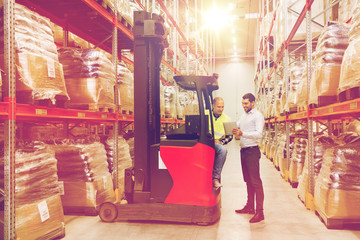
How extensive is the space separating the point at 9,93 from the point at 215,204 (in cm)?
272

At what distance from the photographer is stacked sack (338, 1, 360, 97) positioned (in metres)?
3.06

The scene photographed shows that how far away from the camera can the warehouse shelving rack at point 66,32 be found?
284 cm

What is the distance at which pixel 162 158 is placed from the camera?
408 centimetres

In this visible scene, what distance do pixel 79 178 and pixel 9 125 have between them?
180 centimetres

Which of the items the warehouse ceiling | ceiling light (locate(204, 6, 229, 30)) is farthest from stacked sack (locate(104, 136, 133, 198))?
ceiling light (locate(204, 6, 229, 30))

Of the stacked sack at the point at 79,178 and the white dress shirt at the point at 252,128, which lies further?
the stacked sack at the point at 79,178

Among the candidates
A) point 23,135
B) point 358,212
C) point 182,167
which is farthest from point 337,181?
point 23,135

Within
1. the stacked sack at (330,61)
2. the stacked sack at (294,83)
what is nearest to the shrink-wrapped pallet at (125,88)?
the stacked sack at (330,61)

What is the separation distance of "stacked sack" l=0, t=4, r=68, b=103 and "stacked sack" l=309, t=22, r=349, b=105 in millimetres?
3269

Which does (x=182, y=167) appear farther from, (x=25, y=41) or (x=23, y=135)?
(x=23, y=135)

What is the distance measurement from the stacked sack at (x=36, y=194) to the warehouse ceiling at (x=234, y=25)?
628 inches

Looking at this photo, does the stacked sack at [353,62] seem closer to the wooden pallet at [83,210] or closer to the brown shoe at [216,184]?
the brown shoe at [216,184]

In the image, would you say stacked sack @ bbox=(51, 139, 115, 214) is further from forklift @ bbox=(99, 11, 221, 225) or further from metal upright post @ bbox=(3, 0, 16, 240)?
metal upright post @ bbox=(3, 0, 16, 240)

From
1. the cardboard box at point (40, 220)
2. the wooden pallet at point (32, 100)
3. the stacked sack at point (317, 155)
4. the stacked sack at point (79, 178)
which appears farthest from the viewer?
the stacked sack at point (317, 155)
